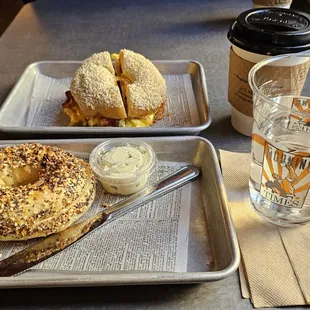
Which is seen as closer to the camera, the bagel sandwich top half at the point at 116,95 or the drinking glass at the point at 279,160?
the drinking glass at the point at 279,160

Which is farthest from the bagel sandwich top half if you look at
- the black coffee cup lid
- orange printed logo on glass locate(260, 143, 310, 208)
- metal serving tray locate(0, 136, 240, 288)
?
orange printed logo on glass locate(260, 143, 310, 208)

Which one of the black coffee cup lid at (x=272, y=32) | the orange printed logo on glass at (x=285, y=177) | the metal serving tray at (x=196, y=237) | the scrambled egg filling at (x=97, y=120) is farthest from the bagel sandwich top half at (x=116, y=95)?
the orange printed logo on glass at (x=285, y=177)

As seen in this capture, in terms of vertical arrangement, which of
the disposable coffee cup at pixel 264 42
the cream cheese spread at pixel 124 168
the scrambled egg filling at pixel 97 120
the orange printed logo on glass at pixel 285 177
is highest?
the disposable coffee cup at pixel 264 42

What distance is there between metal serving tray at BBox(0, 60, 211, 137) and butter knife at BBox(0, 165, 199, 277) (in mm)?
127

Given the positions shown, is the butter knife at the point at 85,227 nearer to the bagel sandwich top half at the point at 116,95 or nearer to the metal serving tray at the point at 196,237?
the metal serving tray at the point at 196,237

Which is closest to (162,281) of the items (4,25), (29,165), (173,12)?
(29,165)

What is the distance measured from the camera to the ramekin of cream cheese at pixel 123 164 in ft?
2.50

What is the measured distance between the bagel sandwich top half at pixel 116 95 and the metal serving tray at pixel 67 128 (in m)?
0.08

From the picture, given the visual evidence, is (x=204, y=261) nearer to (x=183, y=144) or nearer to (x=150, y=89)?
(x=183, y=144)

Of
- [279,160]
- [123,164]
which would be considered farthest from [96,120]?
[279,160]

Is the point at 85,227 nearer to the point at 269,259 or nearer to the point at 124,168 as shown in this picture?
the point at 124,168

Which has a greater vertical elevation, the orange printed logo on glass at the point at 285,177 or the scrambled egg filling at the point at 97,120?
the orange printed logo on glass at the point at 285,177

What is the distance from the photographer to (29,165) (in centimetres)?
76

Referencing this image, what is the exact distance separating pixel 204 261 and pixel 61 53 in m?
0.97
